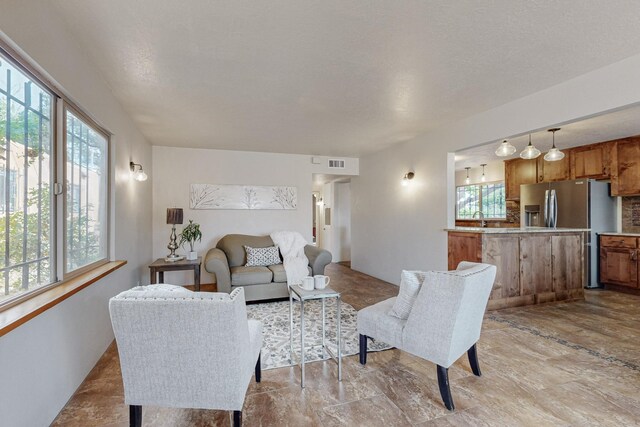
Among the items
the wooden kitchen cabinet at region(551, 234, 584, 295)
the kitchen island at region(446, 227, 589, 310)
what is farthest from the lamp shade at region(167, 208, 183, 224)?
the wooden kitchen cabinet at region(551, 234, 584, 295)

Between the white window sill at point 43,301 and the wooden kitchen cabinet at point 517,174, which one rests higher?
the wooden kitchen cabinet at point 517,174

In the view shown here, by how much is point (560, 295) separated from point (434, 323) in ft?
11.0

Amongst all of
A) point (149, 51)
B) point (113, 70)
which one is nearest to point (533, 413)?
point (149, 51)

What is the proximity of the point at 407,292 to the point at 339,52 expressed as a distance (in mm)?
1768

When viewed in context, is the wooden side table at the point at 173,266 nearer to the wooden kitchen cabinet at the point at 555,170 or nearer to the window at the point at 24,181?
the window at the point at 24,181

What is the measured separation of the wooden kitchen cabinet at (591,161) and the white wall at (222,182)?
4236 millimetres

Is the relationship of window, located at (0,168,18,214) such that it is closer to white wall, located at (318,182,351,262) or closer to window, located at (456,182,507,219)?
white wall, located at (318,182,351,262)

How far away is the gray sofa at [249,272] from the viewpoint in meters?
3.84

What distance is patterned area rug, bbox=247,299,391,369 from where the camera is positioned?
2537 millimetres

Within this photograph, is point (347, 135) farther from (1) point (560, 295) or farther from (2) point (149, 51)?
(1) point (560, 295)

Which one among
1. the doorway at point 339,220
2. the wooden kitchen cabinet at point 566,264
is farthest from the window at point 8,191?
the doorway at point 339,220

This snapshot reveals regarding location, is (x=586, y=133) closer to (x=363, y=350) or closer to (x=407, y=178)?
(x=407, y=178)

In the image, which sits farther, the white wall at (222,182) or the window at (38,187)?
the white wall at (222,182)

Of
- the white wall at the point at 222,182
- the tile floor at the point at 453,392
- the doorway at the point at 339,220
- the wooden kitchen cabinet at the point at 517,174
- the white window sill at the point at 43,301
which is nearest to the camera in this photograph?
the white window sill at the point at 43,301
